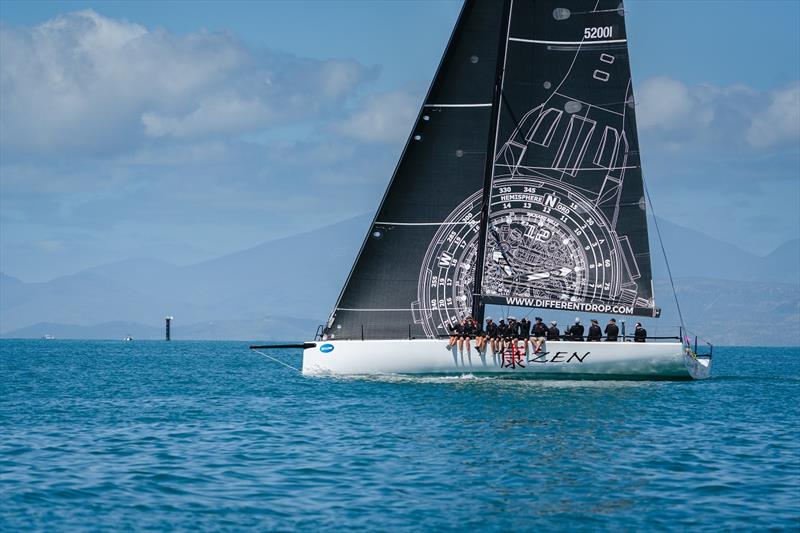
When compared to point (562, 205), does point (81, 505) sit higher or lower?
lower

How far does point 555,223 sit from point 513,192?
6.28 feet

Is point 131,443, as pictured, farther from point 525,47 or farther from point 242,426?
point 525,47

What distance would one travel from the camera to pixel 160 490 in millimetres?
20156

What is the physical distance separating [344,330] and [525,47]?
1209 cm

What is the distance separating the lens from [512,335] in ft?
131

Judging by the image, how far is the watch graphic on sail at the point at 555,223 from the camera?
40.8 m

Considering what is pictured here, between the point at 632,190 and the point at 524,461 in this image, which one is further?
the point at 632,190

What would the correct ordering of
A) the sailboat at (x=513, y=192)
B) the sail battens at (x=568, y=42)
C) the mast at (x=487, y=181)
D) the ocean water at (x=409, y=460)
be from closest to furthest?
the ocean water at (x=409, y=460), the sail battens at (x=568, y=42), the sailboat at (x=513, y=192), the mast at (x=487, y=181)

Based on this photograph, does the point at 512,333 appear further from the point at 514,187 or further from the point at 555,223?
the point at 514,187

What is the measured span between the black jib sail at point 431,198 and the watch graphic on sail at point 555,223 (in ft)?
0.48

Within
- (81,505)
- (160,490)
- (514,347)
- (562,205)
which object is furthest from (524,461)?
(562,205)

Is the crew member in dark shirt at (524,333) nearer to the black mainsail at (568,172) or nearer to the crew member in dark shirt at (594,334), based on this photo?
the black mainsail at (568,172)

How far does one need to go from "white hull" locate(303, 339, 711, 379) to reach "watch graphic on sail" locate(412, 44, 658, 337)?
1.91 metres

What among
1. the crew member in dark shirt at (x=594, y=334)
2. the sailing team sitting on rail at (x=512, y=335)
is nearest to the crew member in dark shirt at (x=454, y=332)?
the sailing team sitting on rail at (x=512, y=335)
